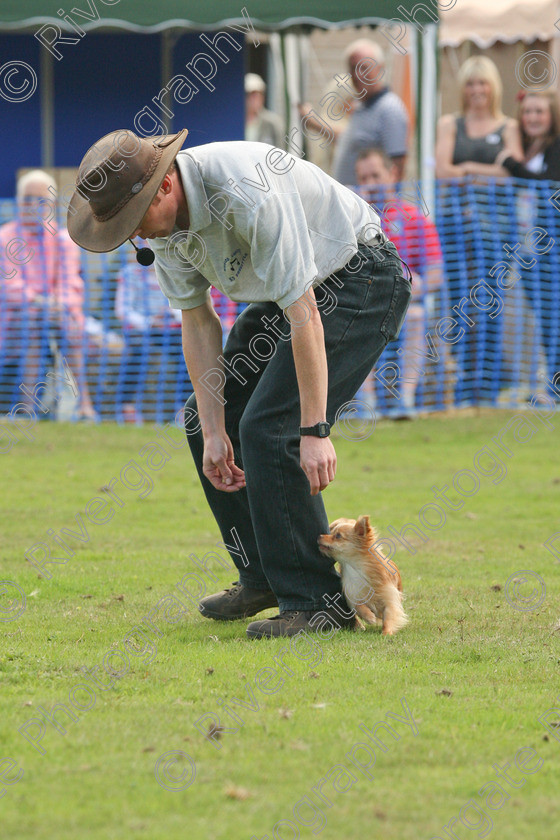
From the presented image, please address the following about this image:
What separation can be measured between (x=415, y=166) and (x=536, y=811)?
375 inches

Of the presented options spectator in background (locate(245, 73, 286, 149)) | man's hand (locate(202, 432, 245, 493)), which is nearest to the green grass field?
man's hand (locate(202, 432, 245, 493))

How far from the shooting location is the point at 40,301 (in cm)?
1019

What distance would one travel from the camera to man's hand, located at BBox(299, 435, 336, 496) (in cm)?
345

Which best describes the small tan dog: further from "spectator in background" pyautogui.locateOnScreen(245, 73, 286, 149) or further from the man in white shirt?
"spectator in background" pyautogui.locateOnScreen(245, 73, 286, 149)

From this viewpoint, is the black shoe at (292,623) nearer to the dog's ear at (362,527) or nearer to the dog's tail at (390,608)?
the dog's tail at (390,608)

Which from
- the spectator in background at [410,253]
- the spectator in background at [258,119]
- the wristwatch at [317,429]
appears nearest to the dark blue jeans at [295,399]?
the wristwatch at [317,429]

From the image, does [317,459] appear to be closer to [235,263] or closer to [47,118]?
[235,263]

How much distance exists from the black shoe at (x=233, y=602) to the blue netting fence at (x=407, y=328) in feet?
19.1

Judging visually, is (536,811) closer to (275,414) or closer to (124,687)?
(124,687)

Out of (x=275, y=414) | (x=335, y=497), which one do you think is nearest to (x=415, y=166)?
(x=335, y=497)

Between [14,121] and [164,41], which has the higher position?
[164,41]

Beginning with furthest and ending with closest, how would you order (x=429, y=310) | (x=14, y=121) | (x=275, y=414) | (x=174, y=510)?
1. (x=14, y=121)
2. (x=429, y=310)
3. (x=174, y=510)
4. (x=275, y=414)

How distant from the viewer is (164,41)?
39.0 ft

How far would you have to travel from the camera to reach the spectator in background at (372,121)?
33.1 ft
